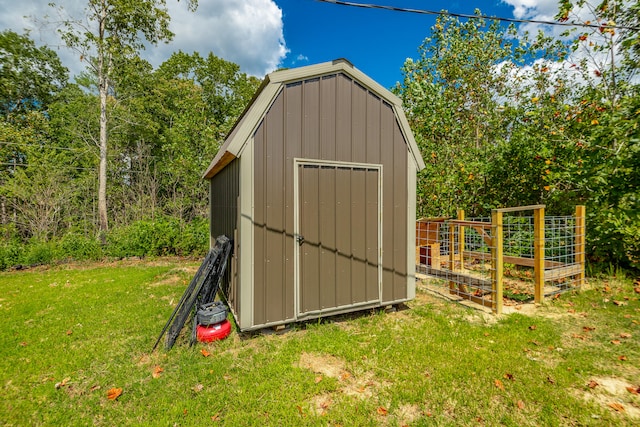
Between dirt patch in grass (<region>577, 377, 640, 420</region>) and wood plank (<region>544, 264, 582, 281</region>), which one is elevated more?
wood plank (<region>544, 264, 582, 281</region>)

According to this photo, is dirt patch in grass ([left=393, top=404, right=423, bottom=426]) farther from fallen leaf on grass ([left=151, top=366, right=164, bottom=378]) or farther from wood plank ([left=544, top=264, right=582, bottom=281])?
wood plank ([left=544, top=264, right=582, bottom=281])

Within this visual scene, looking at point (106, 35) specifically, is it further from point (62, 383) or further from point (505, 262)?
point (505, 262)

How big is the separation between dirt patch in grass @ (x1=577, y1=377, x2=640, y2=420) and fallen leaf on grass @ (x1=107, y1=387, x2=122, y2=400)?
3.97m

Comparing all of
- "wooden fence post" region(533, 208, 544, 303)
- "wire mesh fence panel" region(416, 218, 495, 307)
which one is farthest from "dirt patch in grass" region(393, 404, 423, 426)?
"wooden fence post" region(533, 208, 544, 303)

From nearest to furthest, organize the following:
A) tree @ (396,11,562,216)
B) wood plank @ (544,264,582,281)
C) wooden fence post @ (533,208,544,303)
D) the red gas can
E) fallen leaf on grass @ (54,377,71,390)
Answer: fallen leaf on grass @ (54,377,71,390) < the red gas can < wooden fence post @ (533,208,544,303) < wood plank @ (544,264,582,281) < tree @ (396,11,562,216)

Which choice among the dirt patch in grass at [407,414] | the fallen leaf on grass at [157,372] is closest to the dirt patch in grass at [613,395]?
the dirt patch in grass at [407,414]

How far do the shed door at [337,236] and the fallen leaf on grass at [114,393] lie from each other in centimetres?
184

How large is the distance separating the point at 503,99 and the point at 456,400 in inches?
405

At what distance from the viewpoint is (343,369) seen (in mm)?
2684

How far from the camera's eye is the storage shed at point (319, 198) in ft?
10.3

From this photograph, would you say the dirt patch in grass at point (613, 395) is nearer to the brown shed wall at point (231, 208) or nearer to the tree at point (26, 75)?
the brown shed wall at point (231, 208)

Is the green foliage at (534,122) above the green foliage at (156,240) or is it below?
above

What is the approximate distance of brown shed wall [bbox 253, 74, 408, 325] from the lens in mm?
3178

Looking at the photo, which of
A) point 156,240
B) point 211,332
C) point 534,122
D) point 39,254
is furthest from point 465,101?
point 39,254
